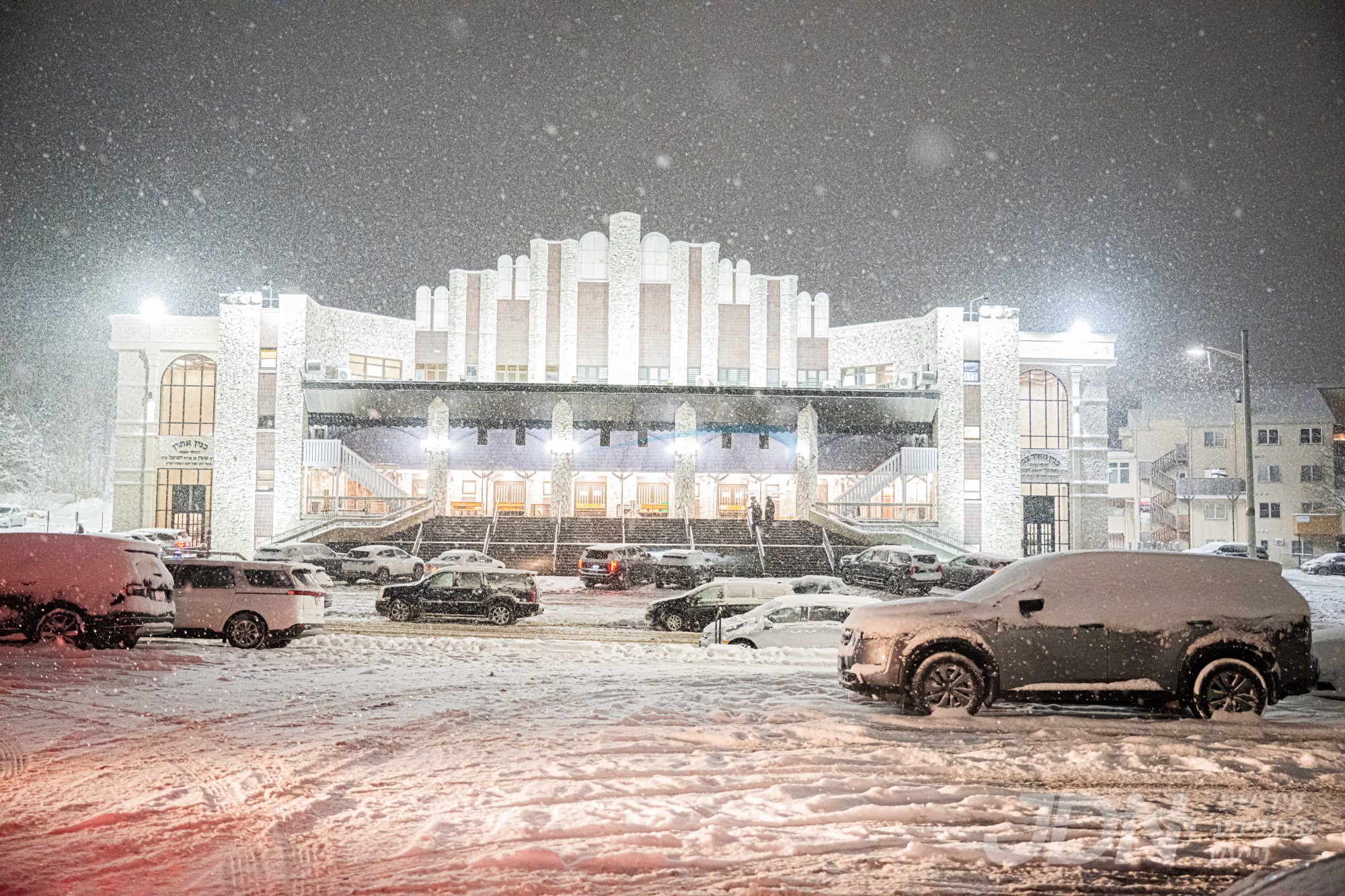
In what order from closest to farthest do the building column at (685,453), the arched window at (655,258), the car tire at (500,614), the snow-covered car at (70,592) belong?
1. the snow-covered car at (70,592)
2. the car tire at (500,614)
3. the building column at (685,453)
4. the arched window at (655,258)

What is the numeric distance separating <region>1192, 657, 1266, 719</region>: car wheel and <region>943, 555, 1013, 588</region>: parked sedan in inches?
717

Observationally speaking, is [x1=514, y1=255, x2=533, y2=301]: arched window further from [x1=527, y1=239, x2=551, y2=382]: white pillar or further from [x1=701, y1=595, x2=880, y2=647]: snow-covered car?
[x1=701, y1=595, x2=880, y2=647]: snow-covered car

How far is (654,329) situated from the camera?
47.0 m

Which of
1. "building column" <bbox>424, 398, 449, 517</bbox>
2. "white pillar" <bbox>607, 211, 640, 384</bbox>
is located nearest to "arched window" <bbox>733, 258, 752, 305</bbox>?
"white pillar" <bbox>607, 211, 640, 384</bbox>

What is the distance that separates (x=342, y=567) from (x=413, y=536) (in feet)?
27.1

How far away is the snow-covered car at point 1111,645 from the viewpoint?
9.11m

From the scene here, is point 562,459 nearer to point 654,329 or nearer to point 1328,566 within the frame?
point 654,329

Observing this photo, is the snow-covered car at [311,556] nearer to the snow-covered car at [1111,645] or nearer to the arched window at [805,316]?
the snow-covered car at [1111,645]

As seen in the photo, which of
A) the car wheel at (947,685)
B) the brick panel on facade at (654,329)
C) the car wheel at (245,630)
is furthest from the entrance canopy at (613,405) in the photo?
the car wheel at (947,685)

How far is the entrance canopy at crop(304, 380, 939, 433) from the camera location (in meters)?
42.3

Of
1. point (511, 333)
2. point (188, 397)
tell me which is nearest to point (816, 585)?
point (511, 333)

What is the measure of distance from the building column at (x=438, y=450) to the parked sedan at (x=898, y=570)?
71.3 ft

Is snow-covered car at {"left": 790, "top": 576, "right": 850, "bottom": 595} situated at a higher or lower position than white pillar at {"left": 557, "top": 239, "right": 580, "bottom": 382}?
lower

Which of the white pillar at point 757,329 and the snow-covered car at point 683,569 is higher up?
the white pillar at point 757,329
